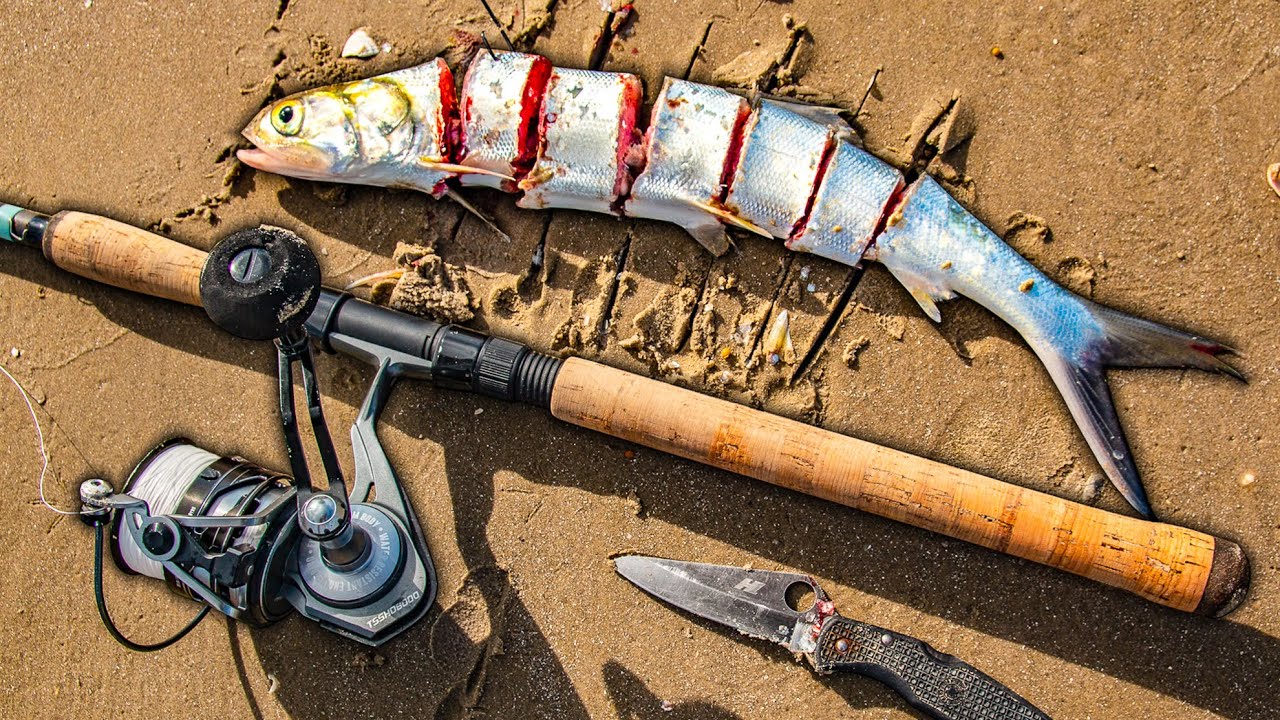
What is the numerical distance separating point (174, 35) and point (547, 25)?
67.2 inches

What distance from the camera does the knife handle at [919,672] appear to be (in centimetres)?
309

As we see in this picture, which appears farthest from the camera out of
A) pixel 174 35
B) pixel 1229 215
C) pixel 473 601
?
pixel 174 35

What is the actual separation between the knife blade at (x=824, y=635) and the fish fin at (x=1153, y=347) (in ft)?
4.24

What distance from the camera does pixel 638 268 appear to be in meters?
3.55

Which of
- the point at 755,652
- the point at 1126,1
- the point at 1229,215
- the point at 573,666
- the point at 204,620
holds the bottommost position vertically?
the point at 204,620

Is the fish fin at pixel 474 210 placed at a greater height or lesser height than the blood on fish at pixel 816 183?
lesser

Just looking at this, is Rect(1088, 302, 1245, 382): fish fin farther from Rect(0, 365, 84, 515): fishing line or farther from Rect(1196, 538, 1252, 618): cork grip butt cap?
Rect(0, 365, 84, 515): fishing line

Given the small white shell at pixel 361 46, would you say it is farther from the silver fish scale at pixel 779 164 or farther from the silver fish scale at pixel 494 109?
the silver fish scale at pixel 779 164

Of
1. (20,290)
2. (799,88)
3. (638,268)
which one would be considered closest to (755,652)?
(638,268)

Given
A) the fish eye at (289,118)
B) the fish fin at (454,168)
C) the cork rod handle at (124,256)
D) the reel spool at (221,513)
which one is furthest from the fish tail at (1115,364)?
the cork rod handle at (124,256)

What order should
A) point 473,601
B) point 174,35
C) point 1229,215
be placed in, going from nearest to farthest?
point 1229,215, point 473,601, point 174,35

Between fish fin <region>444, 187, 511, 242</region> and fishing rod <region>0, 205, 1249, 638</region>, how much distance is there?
50 cm

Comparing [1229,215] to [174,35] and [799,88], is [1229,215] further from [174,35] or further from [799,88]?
[174,35]

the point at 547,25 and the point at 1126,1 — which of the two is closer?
the point at 1126,1
